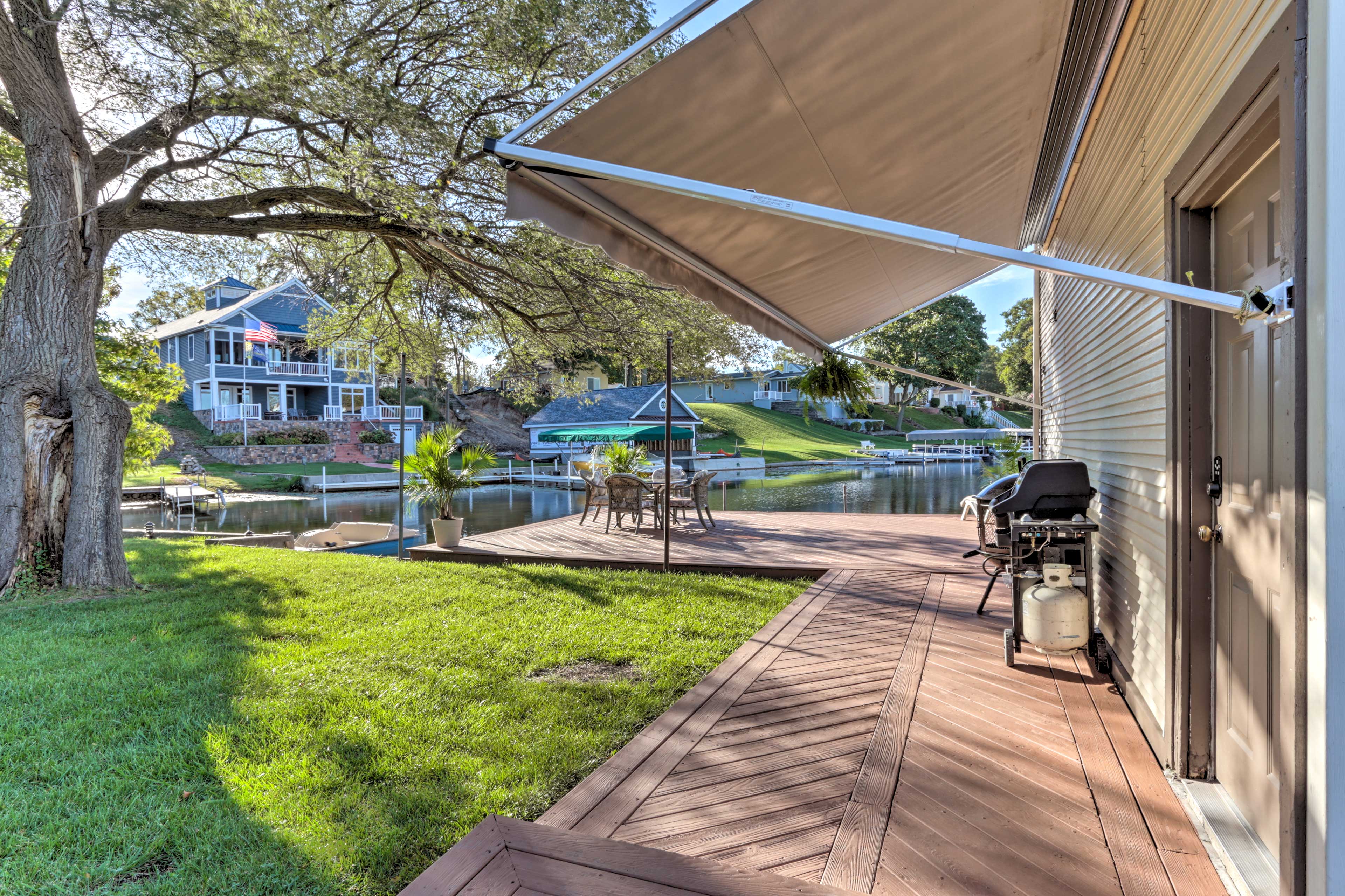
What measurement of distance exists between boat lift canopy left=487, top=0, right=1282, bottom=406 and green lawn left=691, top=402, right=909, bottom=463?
1173 inches

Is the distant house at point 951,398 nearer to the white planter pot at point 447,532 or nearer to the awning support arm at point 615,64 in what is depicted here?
the white planter pot at point 447,532

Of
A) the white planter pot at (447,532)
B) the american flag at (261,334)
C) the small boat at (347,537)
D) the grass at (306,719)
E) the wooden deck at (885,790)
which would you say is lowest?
the small boat at (347,537)

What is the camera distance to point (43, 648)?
4086 mm

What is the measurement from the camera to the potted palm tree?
7.87 m

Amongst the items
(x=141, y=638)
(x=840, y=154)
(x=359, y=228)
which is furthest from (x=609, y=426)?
(x=840, y=154)

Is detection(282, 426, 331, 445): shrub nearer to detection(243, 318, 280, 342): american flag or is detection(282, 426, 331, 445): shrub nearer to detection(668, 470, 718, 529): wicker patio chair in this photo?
detection(243, 318, 280, 342): american flag

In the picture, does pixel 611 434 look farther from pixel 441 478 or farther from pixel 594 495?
pixel 441 478

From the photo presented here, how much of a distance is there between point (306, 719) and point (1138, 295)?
4072 mm

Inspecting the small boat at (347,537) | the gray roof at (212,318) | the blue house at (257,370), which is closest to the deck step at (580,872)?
the small boat at (347,537)

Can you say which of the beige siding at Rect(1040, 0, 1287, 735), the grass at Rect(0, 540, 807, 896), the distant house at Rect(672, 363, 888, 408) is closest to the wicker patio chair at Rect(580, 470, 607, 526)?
the grass at Rect(0, 540, 807, 896)

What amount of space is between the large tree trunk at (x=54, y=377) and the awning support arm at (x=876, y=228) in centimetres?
553

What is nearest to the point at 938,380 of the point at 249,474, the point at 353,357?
the point at 353,357

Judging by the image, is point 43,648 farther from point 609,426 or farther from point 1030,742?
point 609,426

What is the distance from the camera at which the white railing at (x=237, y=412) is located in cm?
2820
